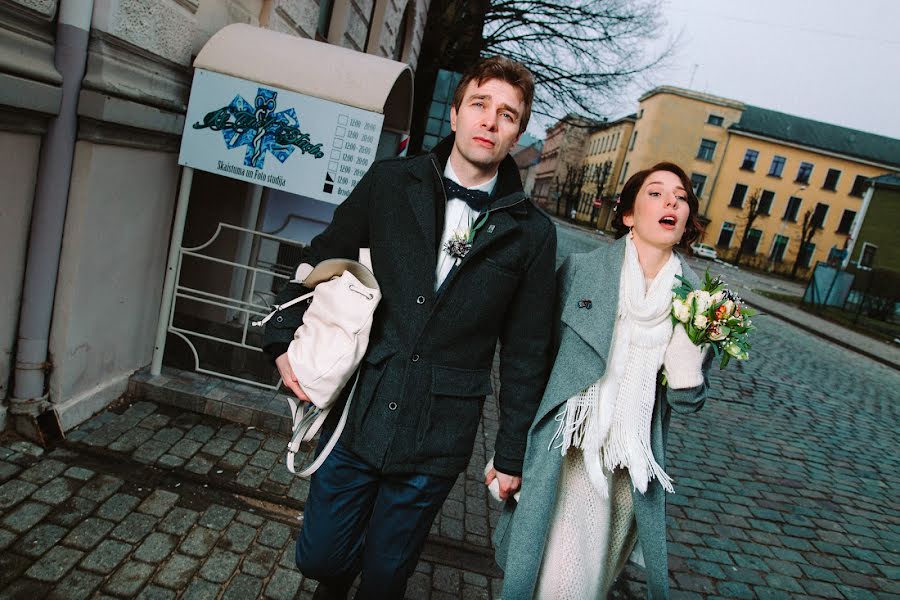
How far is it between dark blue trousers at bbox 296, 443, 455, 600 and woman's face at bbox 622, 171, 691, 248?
1.24 meters

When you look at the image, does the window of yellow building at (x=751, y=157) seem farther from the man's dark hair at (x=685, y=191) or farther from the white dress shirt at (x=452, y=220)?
the white dress shirt at (x=452, y=220)

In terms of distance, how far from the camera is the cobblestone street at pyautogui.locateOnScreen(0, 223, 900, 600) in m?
2.69

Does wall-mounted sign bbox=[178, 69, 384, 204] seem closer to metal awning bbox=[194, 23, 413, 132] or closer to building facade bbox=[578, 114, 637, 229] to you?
metal awning bbox=[194, 23, 413, 132]

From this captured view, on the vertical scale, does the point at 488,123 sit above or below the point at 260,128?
above

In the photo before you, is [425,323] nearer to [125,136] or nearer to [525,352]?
[525,352]

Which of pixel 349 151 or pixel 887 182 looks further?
pixel 887 182

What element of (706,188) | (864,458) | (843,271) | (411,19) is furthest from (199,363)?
(706,188)

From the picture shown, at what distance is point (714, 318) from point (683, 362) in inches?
7.8

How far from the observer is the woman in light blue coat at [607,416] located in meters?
2.33

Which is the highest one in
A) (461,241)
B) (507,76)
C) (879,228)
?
(879,228)

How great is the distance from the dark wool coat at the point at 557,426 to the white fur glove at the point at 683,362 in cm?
4

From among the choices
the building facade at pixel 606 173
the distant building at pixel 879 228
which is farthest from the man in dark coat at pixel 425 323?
the building facade at pixel 606 173

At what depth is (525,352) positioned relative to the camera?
222cm

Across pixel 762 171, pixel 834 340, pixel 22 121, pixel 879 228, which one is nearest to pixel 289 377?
pixel 22 121
